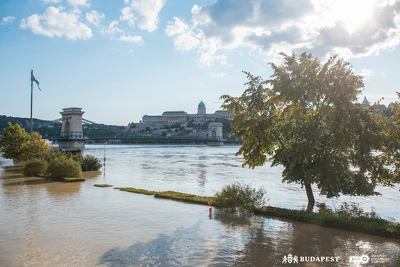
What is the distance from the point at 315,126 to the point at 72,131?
110 meters

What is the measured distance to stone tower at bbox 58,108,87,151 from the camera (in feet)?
366

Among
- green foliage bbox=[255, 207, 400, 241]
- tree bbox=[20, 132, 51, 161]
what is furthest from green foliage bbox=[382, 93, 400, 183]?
tree bbox=[20, 132, 51, 161]

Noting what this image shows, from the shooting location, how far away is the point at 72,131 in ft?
382

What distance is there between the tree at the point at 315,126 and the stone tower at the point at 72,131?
327 ft

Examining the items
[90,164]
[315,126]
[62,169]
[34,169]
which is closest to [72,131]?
[90,164]

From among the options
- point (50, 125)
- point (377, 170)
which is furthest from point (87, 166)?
point (50, 125)

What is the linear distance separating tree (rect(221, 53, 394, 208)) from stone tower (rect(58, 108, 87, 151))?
9961 cm

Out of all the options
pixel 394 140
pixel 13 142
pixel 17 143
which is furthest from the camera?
pixel 17 143

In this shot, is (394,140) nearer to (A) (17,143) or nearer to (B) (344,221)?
(B) (344,221)

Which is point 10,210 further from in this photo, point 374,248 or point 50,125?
point 50,125

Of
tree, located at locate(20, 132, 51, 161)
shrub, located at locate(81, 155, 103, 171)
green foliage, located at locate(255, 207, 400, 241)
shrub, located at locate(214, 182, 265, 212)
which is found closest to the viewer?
green foliage, located at locate(255, 207, 400, 241)

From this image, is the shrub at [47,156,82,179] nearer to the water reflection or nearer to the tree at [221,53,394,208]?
the tree at [221,53,394,208]

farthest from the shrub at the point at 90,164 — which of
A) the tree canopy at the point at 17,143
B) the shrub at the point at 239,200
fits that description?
the shrub at the point at 239,200

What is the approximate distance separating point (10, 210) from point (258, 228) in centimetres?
1298
